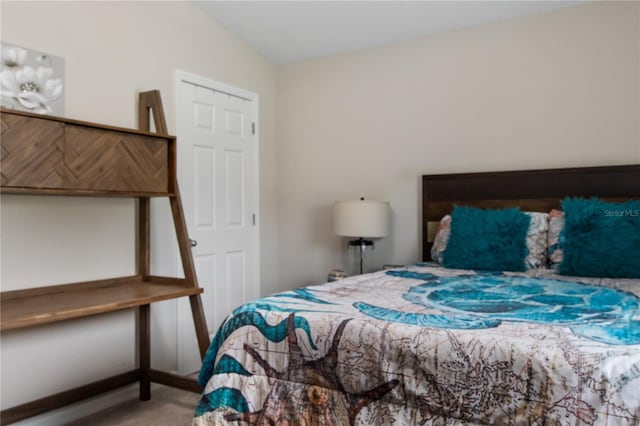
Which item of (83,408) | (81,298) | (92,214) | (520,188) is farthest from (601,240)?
(83,408)

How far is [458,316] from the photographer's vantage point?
1.53 metres

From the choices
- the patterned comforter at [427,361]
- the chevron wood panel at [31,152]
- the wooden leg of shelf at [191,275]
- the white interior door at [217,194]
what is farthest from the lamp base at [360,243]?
the chevron wood panel at [31,152]

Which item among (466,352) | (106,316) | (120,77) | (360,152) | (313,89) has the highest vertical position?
(313,89)

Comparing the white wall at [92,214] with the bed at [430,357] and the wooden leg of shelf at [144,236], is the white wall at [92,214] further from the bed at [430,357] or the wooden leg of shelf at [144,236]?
the bed at [430,357]

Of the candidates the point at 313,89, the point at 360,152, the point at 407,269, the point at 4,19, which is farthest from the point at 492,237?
the point at 4,19

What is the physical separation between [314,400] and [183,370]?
77.7 inches

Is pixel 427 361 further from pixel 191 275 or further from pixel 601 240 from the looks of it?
pixel 601 240

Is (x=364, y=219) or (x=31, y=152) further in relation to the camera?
(x=364, y=219)

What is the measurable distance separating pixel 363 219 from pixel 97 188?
1783 millimetres

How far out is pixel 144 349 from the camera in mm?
2797

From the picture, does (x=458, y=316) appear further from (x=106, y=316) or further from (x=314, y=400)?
(x=106, y=316)

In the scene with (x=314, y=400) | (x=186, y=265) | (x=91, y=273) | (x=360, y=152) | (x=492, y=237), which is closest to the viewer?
(x=314, y=400)

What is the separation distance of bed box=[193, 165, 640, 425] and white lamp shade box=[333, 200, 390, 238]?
1146 millimetres

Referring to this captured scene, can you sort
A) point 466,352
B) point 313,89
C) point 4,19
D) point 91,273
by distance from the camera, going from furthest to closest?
point 313,89, point 91,273, point 4,19, point 466,352
